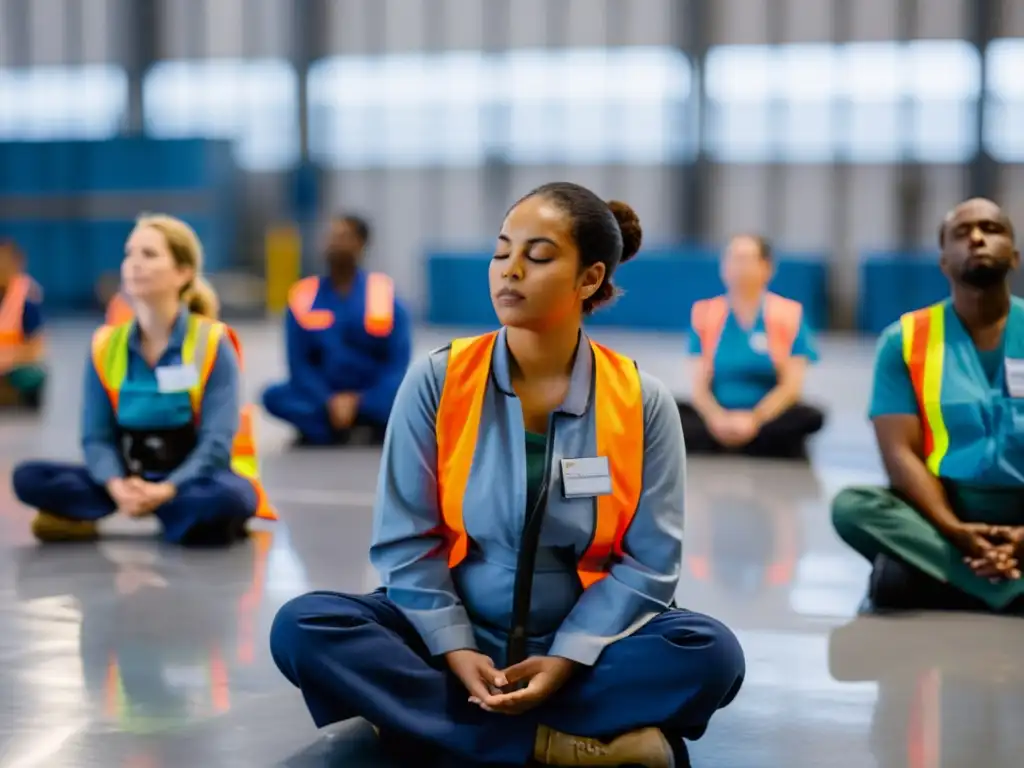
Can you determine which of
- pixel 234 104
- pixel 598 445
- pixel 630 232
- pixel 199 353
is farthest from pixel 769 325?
pixel 234 104

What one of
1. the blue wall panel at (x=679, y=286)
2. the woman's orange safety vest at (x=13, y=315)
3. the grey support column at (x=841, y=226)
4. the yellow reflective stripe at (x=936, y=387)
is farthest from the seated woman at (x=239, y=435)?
the grey support column at (x=841, y=226)

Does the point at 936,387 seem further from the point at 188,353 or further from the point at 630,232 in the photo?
the point at 188,353

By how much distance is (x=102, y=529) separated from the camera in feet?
19.1

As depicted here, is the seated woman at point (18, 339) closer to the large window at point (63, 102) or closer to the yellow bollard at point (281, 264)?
the yellow bollard at point (281, 264)

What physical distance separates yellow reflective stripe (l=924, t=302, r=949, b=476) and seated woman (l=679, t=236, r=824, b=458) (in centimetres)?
303

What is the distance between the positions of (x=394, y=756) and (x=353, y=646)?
1.00 feet

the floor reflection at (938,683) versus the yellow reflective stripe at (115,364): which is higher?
the yellow reflective stripe at (115,364)

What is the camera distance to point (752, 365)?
7715mm

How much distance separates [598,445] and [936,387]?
1711mm

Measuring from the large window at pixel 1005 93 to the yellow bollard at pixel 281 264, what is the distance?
8181mm

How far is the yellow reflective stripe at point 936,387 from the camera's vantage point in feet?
14.7

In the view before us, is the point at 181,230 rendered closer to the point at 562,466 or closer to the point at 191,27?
the point at 562,466

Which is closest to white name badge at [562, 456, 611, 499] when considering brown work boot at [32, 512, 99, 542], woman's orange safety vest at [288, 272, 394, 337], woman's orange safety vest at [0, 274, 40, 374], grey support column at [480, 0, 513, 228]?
brown work boot at [32, 512, 99, 542]

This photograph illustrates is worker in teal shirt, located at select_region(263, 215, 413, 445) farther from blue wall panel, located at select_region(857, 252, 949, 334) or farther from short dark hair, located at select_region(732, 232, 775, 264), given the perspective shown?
blue wall panel, located at select_region(857, 252, 949, 334)
